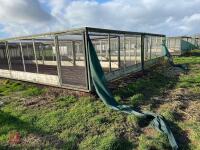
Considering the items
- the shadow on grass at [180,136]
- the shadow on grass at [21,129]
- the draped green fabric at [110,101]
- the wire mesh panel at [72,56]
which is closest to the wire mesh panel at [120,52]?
the wire mesh panel at [72,56]

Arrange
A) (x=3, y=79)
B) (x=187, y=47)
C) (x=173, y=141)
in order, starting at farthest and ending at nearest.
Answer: (x=187, y=47) < (x=3, y=79) < (x=173, y=141)

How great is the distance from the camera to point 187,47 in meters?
28.3

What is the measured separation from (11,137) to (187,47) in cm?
2809

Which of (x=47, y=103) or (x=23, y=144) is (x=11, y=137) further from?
(x=47, y=103)

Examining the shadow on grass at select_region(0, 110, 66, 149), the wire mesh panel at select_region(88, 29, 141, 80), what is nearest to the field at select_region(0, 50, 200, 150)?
the shadow on grass at select_region(0, 110, 66, 149)

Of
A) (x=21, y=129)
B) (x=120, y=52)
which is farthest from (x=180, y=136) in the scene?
(x=120, y=52)

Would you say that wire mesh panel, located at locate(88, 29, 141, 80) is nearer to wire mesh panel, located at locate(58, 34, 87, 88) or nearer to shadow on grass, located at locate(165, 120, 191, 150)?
wire mesh panel, located at locate(58, 34, 87, 88)

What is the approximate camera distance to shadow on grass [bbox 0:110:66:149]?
4.63 m

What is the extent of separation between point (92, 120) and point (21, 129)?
190 cm

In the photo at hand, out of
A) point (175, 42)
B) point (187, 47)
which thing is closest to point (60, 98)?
point (175, 42)

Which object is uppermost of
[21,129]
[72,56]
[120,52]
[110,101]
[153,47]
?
[153,47]

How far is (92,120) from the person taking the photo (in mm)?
5574

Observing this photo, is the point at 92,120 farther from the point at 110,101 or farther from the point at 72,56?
the point at 72,56

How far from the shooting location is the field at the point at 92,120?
454 cm
